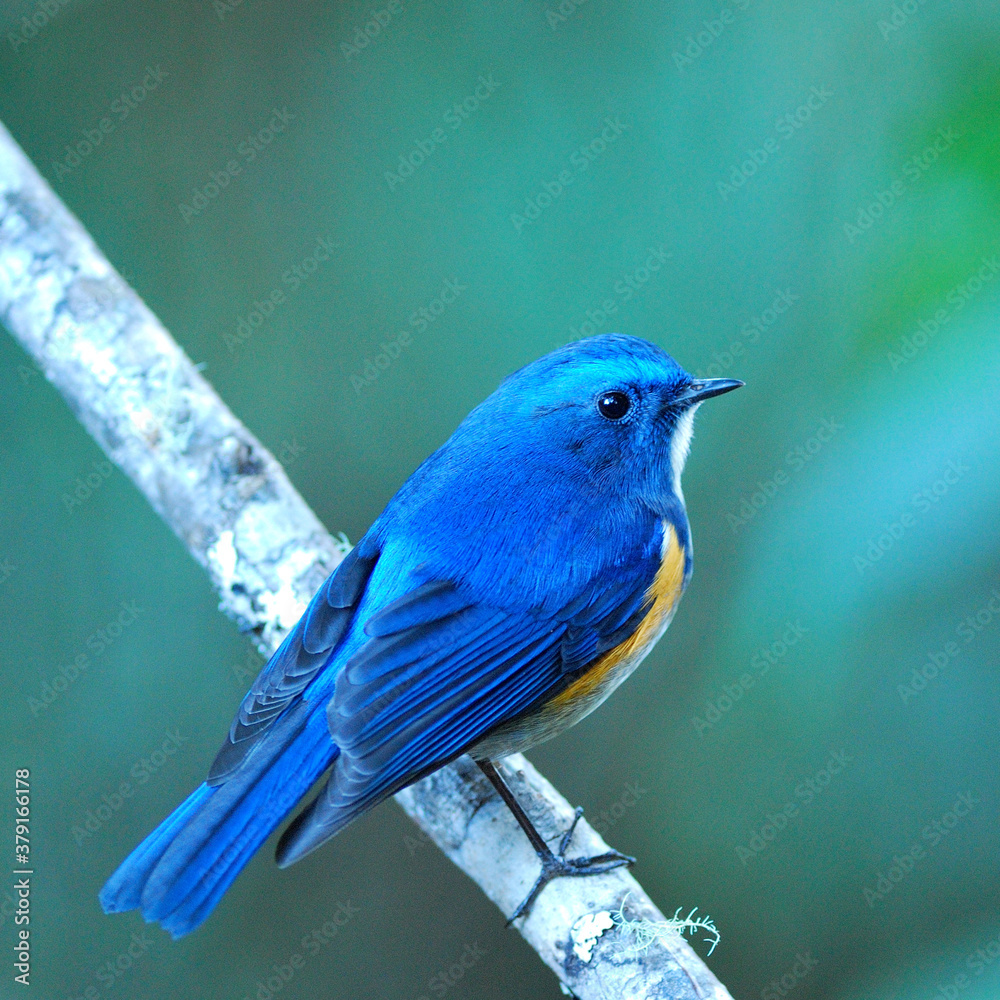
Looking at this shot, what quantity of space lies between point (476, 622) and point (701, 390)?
81 centimetres

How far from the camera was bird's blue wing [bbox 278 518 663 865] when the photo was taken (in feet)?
6.86

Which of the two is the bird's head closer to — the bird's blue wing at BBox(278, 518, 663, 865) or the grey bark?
the bird's blue wing at BBox(278, 518, 663, 865)

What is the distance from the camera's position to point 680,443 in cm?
267

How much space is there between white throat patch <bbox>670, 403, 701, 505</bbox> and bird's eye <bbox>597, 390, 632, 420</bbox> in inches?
6.7

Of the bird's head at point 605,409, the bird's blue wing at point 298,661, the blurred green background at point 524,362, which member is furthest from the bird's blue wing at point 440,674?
the blurred green background at point 524,362

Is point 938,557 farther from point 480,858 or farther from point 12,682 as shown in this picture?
point 12,682

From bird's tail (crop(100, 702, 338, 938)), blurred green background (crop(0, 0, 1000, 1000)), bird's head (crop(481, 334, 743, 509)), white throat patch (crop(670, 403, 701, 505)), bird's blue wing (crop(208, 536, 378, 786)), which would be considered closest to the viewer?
bird's tail (crop(100, 702, 338, 938))

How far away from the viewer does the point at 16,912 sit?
3.43 metres

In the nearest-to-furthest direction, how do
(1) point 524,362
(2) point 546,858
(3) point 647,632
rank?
(2) point 546,858 → (3) point 647,632 → (1) point 524,362

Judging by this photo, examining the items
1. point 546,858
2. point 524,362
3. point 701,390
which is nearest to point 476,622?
point 546,858

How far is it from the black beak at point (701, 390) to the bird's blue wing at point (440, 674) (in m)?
0.40

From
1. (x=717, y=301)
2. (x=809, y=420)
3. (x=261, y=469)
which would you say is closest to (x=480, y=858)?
(x=261, y=469)

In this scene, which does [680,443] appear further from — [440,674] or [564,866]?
[564,866]

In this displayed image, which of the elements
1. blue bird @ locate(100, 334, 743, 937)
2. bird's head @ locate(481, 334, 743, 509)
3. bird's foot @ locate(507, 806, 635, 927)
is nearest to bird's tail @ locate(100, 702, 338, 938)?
blue bird @ locate(100, 334, 743, 937)
